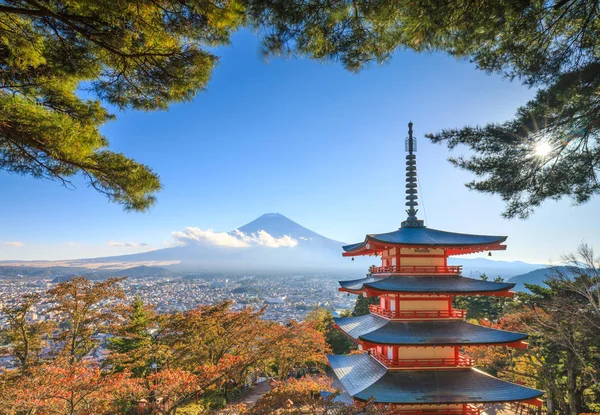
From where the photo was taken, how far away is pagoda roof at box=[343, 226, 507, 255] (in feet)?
26.8

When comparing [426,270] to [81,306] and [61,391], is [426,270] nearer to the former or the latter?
[61,391]

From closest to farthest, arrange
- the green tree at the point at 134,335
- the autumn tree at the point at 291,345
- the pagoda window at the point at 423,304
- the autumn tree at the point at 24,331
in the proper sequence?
the pagoda window at the point at 423,304 < the autumn tree at the point at 24,331 < the green tree at the point at 134,335 < the autumn tree at the point at 291,345

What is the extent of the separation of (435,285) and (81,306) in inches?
507

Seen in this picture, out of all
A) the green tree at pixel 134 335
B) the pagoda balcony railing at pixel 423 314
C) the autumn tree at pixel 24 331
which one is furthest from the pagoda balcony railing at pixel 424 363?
the autumn tree at pixel 24 331

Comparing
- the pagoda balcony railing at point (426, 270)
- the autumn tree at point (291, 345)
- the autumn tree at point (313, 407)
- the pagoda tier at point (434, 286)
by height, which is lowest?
the autumn tree at point (291, 345)

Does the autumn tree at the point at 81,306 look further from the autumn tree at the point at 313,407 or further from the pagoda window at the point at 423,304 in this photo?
the pagoda window at the point at 423,304

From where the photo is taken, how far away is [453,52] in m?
4.04

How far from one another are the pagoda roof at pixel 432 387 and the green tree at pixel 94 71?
628 cm

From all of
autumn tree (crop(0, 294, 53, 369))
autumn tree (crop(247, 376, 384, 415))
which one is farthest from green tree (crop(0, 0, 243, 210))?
autumn tree (crop(0, 294, 53, 369))

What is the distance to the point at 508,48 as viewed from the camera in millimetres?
3793

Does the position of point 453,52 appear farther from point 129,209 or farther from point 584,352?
point 584,352

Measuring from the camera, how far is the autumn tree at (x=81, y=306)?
1196cm

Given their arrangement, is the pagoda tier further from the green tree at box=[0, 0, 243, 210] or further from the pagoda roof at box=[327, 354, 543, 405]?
the green tree at box=[0, 0, 243, 210]

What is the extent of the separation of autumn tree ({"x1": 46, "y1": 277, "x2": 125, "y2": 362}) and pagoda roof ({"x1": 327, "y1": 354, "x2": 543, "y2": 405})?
9.95 m
